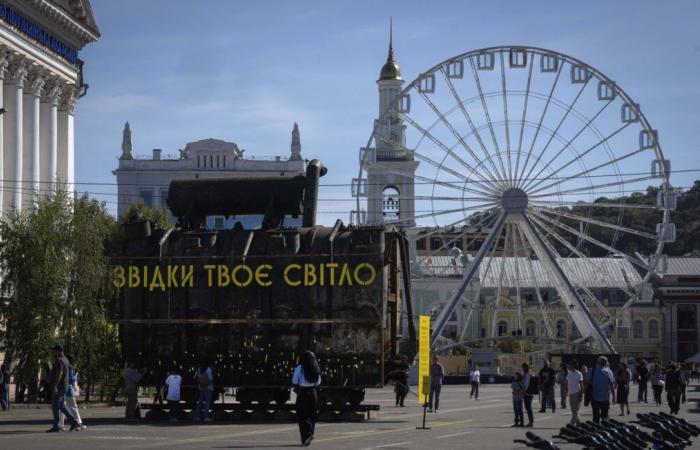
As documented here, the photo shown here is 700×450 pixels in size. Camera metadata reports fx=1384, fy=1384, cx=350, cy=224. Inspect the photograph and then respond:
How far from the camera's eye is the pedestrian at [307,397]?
2455cm

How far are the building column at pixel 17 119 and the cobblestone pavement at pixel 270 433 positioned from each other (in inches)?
653

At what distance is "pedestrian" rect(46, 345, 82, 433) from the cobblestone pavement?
43 cm

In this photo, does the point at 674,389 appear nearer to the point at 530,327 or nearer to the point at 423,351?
the point at 423,351

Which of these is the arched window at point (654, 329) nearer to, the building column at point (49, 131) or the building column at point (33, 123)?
the building column at point (49, 131)

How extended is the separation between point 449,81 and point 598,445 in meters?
53.9

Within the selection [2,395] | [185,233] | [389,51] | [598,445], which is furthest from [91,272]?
[389,51]

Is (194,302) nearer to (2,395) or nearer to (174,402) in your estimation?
(174,402)

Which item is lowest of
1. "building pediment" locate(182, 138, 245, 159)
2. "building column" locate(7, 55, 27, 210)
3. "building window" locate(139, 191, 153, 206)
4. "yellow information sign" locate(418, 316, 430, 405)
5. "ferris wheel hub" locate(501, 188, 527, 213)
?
"yellow information sign" locate(418, 316, 430, 405)

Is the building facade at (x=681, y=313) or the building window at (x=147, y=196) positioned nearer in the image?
the building facade at (x=681, y=313)

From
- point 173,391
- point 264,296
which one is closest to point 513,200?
point 264,296

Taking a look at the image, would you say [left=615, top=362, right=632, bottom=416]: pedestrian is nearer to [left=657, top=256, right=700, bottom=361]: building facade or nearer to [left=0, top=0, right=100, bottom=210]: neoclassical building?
[left=0, top=0, right=100, bottom=210]: neoclassical building

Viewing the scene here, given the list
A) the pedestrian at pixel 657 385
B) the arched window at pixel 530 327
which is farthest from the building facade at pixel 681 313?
the pedestrian at pixel 657 385

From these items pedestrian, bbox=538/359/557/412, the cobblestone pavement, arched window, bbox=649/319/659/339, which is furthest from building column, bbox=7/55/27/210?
arched window, bbox=649/319/659/339

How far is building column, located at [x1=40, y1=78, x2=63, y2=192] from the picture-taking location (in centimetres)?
5850
